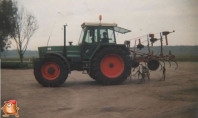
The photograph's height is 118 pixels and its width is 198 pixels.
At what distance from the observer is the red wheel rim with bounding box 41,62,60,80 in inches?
233

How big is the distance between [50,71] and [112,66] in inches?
58.3

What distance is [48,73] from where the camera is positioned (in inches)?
233

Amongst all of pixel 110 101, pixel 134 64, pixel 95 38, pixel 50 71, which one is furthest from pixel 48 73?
pixel 134 64

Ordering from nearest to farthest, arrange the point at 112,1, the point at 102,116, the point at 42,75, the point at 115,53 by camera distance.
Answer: the point at 102,116 < the point at 112,1 < the point at 42,75 < the point at 115,53

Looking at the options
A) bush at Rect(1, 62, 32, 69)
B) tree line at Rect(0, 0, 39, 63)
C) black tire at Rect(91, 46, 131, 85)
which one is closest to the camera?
tree line at Rect(0, 0, 39, 63)

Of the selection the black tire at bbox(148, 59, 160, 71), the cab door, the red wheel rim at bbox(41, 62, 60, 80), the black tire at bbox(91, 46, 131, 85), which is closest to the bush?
the red wheel rim at bbox(41, 62, 60, 80)

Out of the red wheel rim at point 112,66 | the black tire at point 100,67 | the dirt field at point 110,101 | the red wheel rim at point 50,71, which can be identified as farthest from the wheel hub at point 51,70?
the red wheel rim at point 112,66

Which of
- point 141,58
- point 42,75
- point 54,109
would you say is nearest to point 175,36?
point 141,58

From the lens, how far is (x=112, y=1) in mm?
4344

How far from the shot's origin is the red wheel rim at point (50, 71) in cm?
591

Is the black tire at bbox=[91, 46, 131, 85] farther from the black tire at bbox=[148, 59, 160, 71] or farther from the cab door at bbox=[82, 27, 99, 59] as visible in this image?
the black tire at bbox=[148, 59, 160, 71]

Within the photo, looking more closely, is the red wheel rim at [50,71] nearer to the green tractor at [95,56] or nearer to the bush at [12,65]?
the green tractor at [95,56]

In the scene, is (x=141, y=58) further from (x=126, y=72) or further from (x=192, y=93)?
(x=192, y=93)

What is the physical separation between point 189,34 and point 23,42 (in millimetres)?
2876
